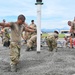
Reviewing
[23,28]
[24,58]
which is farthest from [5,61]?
[23,28]

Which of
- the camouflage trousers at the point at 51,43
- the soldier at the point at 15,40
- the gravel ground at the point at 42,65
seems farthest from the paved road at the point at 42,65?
the camouflage trousers at the point at 51,43

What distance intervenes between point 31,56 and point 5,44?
28.9 feet

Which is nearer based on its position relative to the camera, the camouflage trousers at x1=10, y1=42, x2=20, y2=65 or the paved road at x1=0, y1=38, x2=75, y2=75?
the paved road at x1=0, y1=38, x2=75, y2=75

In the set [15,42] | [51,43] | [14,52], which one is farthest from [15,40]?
[51,43]

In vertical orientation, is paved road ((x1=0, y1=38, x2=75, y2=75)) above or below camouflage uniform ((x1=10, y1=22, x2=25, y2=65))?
below

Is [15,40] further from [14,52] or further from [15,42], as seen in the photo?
[14,52]

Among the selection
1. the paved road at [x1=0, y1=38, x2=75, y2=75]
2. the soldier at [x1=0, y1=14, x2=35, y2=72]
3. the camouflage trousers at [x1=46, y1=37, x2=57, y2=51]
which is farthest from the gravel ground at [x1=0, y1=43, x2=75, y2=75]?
the camouflage trousers at [x1=46, y1=37, x2=57, y2=51]

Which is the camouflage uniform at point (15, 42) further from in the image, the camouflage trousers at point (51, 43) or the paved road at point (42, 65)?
the camouflage trousers at point (51, 43)

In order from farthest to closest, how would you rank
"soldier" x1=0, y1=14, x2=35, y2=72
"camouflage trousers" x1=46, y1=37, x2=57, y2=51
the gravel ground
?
1. "camouflage trousers" x1=46, y1=37, x2=57, y2=51
2. "soldier" x1=0, y1=14, x2=35, y2=72
3. the gravel ground

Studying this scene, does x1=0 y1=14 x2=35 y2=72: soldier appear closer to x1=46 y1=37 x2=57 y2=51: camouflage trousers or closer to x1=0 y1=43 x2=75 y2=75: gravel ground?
x1=0 y1=43 x2=75 y2=75: gravel ground

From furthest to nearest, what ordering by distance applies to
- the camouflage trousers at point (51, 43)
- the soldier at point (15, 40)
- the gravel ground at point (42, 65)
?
the camouflage trousers at point (51, 43), the soldier at point (15, 40), the gravel ground at point (42, 65)

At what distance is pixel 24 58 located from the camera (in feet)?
42.2

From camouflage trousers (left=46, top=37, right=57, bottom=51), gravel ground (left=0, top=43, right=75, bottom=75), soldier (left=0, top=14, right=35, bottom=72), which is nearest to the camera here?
gravel ground (left=0, top=43, right=75, bottom=75)

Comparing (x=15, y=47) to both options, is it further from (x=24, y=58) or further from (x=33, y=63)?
(x=24, y=58)
